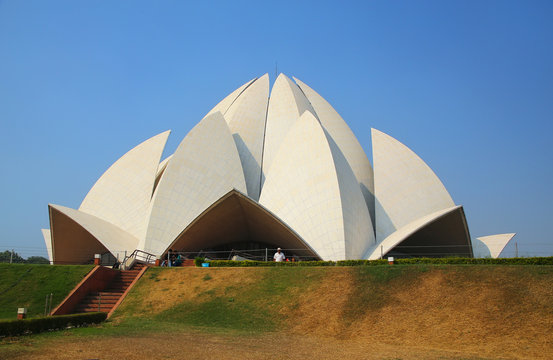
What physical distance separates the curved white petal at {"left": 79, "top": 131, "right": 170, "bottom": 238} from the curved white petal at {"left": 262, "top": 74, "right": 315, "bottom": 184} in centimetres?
631

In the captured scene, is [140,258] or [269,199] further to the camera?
[269,199]

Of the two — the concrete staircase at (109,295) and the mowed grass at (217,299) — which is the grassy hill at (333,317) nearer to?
the mowed grass at (217,299)

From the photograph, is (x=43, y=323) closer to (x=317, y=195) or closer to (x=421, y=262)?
(x=421, y=262)

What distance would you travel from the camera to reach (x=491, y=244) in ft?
83.9

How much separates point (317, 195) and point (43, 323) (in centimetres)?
1330

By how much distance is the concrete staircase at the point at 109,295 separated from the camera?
13891 millimetres

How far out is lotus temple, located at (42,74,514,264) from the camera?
20828 mm

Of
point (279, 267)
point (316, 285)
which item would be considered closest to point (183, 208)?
point (279, 267)

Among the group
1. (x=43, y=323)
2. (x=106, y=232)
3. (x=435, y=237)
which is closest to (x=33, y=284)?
(x=43, y=323)

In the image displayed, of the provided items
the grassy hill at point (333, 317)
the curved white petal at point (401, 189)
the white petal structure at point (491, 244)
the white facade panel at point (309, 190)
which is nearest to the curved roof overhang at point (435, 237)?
the curved white petal at point (401, 189)

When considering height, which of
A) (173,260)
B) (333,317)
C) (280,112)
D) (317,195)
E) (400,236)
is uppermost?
(280,112)

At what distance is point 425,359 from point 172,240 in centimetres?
1515

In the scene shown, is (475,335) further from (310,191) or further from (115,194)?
(115,194)

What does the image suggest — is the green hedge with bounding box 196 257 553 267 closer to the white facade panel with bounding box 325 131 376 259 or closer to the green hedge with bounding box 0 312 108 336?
the white facade panel with bounding box 325 131 376 259
